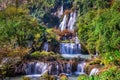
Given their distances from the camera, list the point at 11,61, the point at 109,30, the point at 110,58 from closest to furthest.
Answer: the point at 110,58 → the point at 11,61 → the point at 109,30

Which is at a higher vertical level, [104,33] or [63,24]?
[63,24]

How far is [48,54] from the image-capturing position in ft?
109

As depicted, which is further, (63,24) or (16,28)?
(63,24)

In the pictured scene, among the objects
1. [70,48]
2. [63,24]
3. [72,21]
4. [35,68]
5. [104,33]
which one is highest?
[72,21]

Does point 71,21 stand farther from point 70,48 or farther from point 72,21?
point 70,48

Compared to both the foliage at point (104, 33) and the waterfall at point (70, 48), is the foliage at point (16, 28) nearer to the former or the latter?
the waterfall at point (70, 48)

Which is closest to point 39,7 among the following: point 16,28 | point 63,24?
point 63,24

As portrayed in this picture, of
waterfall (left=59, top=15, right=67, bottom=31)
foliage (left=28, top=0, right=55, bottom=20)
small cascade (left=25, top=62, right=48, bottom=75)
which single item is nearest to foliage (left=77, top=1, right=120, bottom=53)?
small cascade (left=25, top=62, right=48, bottom=75)

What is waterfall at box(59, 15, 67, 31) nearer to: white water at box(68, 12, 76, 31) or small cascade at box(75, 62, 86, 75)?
white water at box(68, 12, 76, 31)

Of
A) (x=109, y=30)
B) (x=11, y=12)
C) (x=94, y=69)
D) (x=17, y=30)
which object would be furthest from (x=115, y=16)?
(x=11, y=12)

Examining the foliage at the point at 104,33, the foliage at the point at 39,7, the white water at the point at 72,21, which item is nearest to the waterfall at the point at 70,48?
the foliage at the point at 104,33

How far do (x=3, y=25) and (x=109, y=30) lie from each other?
10439 mm

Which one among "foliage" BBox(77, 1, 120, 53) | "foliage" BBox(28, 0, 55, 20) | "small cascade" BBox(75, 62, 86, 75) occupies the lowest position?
"small cascade" BBox(75, 62, 86, 75)

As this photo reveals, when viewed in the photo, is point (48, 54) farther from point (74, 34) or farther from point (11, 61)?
point (74, 34)
